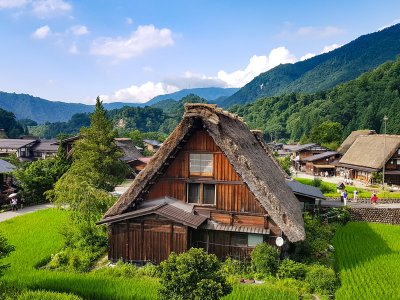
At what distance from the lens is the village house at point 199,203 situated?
616 inches

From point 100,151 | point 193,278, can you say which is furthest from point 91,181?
point 193,278

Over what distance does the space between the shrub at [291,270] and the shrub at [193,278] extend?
5130 mm

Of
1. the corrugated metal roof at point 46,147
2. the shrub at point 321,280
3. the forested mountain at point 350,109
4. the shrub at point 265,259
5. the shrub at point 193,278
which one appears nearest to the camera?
the shrub at point 193,278

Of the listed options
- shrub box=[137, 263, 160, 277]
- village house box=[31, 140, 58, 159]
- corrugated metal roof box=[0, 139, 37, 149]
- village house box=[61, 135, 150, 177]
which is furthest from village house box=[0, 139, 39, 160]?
shrub box=[137, 263, 160, 277]

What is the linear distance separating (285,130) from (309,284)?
142m

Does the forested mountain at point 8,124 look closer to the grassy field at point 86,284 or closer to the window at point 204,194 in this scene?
the grassy field at point 86,284

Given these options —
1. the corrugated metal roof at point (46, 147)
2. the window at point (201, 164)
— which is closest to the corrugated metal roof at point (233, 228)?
the window at point (201, 164)

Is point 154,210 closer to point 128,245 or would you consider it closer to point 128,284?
point 128,245

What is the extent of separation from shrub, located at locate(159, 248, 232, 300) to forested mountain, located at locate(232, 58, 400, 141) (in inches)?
3617

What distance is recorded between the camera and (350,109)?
114625 mm

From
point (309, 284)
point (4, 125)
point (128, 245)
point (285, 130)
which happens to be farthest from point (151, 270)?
point (285, 130)

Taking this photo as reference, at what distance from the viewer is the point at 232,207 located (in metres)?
16.5

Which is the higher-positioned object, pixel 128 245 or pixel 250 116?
pixel 250 116

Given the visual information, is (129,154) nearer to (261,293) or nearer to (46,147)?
(46,147)
